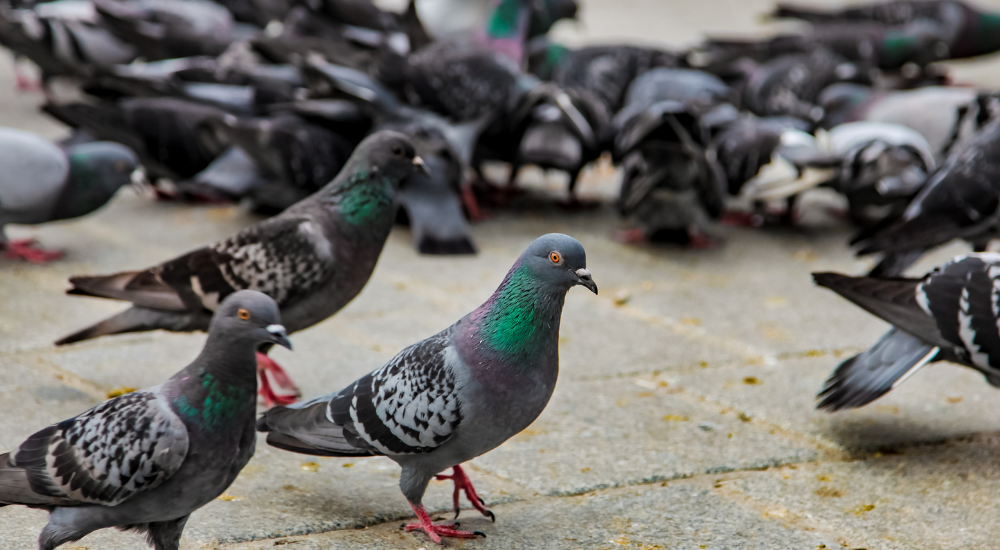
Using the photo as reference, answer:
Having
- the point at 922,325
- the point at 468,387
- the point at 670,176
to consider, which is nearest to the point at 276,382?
the point at 468,387

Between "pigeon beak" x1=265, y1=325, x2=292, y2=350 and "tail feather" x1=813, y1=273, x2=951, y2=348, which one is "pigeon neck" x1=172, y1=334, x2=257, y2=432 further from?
"tail feather" x1=813, y1=273, x2=951, y2=348

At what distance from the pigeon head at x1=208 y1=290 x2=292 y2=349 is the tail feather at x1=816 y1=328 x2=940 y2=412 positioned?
213cm

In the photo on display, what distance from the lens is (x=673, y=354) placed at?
4582 millimetres

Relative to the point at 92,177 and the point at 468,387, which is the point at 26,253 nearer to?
the point at 92,177

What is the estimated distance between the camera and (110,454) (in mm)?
2393

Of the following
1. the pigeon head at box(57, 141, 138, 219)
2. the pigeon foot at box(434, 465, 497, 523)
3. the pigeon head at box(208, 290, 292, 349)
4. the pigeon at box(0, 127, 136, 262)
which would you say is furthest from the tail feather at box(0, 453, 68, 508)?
the pigeon head at box(57, 141, 138, 219)

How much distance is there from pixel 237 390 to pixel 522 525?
100 cm

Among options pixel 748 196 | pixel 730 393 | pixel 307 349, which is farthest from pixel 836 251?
pixel 307 349

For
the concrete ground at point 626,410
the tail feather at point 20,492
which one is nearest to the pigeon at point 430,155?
the concrete ground at point 626,410

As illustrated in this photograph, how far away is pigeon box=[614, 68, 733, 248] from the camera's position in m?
5.91

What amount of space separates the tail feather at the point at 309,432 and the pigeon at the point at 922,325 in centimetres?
181

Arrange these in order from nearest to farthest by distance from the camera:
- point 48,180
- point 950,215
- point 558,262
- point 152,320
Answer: point 558,262 < point 152,320 < point 950,215 < point 48,180

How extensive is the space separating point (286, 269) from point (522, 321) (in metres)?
1.27

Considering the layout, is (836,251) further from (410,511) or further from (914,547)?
(410,511)
